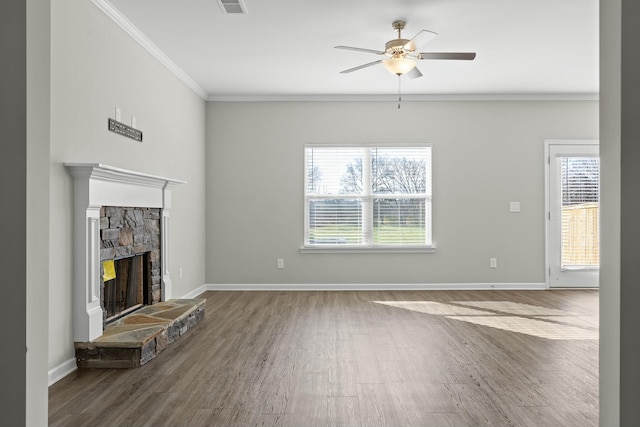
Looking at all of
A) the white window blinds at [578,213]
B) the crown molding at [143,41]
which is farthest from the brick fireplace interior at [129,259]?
the white window blinds at [578,213]

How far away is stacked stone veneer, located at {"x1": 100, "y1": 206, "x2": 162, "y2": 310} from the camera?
3.88m

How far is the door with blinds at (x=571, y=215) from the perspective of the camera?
699 cm

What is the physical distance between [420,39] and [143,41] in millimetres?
2555

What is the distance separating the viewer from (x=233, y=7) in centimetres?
→ 393

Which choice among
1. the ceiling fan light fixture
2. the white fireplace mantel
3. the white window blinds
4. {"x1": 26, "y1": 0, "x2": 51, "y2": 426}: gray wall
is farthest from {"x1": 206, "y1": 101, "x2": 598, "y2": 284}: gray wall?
{"x1": 26, "y1": 0, "x2": 51, "y2": 426}: gray wall

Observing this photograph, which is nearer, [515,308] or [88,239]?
[88,239]

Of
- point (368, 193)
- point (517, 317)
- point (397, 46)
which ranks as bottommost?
point (517, 317)

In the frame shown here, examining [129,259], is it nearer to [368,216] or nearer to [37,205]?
[37,205]

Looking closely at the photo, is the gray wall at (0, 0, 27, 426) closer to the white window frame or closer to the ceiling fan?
the ceiling fan

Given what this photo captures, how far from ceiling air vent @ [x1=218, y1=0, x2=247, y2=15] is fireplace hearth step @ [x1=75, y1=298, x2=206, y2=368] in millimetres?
2520

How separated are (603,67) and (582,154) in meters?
5.94

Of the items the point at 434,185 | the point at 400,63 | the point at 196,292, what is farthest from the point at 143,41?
the point at 434,185

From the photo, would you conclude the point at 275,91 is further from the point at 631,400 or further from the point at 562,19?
the point at 631,400

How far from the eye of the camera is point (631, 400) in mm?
1581
